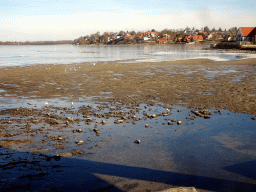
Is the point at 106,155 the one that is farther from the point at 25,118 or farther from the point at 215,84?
the point at 215,84

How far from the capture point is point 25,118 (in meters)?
12.1

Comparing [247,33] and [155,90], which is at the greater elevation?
[247,33]

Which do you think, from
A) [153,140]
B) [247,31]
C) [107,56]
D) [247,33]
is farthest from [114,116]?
[247,31]

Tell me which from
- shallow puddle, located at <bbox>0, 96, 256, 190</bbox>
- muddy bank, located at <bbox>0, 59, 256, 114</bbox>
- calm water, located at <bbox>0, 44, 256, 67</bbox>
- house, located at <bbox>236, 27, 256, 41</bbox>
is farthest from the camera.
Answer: house, located at <bbox>236, 27, 256, 41</bbox>

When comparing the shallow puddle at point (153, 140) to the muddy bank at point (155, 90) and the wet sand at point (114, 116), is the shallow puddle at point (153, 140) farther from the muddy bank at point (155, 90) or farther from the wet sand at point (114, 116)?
the muddy bank at point (155, 90)

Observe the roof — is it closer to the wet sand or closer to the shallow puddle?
the wet sand

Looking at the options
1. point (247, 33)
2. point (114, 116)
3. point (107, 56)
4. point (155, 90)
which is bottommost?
point (114, 116)

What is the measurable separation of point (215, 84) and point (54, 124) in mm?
14857

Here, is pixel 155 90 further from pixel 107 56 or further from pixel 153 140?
pixel 107 56

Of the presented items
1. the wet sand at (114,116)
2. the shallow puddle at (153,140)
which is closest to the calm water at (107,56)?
the wet sand at (114,116)

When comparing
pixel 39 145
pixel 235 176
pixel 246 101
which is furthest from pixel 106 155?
pixel 246 101

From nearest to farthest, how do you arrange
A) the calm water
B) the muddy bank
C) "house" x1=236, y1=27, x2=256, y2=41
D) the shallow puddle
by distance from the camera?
the shallow puddle → the muddy bank → the calm water → "house" x1=236, y1=27, x2=256, y2=41

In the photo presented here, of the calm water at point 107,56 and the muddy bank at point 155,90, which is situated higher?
the calm water at point 107,56

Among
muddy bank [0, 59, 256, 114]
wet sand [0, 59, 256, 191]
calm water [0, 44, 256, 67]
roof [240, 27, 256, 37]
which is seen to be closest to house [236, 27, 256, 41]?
roof [240, 27, 256, 37]
